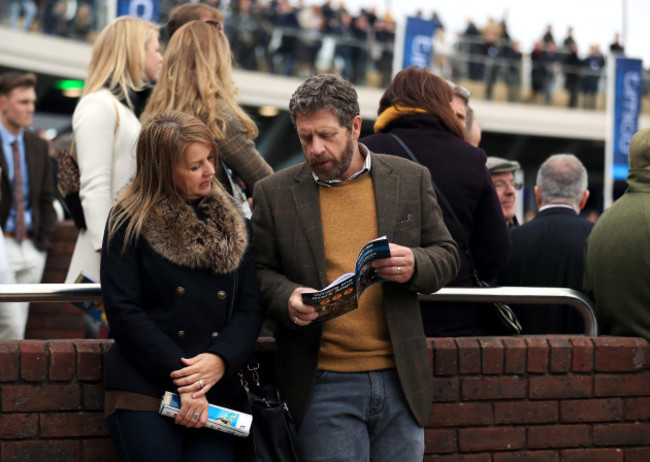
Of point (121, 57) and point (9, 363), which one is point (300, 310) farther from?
point (121, 57)

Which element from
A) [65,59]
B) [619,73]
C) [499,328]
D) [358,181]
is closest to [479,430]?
[499,328]

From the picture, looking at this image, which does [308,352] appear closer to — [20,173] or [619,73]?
[20,173]

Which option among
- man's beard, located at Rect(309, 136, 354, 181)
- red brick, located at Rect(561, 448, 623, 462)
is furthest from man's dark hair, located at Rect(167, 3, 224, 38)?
red brick, located at Rect(561, 448, 623, 462)

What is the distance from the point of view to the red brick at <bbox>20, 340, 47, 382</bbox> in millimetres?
4004

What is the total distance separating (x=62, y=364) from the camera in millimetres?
4035

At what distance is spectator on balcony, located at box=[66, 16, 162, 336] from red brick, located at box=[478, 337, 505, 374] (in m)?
1.85

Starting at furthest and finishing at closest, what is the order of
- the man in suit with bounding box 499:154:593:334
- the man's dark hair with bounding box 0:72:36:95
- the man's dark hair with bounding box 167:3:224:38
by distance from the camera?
the man's dark hair with bounding box 0:72:36:95 → the man in suit with bounding box 499:154:593:334 → the man's dark hair with bounding box 167:3:224:38

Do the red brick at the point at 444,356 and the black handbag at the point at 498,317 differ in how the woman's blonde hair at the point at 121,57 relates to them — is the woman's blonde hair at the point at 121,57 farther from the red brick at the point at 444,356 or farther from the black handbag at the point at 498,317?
the red brick at the point at 444,356

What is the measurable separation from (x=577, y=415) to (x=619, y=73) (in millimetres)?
15367

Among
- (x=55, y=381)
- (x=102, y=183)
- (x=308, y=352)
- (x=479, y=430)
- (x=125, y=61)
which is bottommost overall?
(x=479, y=430)

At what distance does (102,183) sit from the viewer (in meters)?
4.50

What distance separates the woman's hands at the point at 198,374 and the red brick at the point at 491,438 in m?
1.59

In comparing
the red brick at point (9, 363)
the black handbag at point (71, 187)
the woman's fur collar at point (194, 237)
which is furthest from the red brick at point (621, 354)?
the red brick at point (9, 363)

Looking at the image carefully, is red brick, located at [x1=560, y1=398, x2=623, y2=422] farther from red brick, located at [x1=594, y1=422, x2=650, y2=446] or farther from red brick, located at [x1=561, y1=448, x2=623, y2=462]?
red brick, located at [x1=561, y1=448, x2=623, y2=462]
